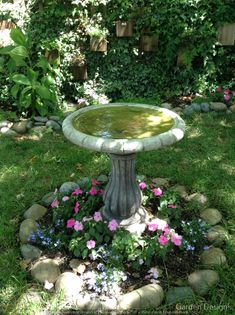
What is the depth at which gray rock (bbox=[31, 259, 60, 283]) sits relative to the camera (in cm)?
292

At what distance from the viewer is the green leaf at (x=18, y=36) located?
5473mm

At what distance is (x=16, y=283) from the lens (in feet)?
9.50

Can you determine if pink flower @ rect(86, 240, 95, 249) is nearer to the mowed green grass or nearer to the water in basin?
the mowed green grass

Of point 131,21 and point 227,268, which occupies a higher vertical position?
point 131,21

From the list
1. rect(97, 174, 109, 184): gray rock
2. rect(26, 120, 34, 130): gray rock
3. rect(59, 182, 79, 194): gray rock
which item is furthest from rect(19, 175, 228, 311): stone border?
rect(26, 120, 34, 130): gray rock

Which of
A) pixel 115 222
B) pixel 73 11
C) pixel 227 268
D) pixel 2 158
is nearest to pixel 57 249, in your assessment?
pixel 115 222

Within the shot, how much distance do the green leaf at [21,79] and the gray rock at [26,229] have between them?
2.65 meters

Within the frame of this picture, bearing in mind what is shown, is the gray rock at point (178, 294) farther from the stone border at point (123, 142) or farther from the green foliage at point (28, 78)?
the green foliage at point (28, 78)

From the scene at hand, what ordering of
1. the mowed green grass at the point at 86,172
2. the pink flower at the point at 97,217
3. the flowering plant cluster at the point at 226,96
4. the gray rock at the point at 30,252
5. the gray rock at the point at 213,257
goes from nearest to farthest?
the mowed green grass at the point at 86,172 → the gray rock at the point at 213,257 → the gray rock at the point at 30,252 → the pink flower at the point at 97,217 → the flowering plant cluster at the point at 226,96

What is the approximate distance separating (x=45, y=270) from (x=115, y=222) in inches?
27.8

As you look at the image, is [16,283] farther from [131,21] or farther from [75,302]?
[131,21]

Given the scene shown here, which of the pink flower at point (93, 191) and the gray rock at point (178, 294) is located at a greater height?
the pink flower at point (93, 191)

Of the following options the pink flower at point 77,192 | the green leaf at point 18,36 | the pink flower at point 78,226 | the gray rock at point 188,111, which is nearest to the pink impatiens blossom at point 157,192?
the pink flower at point 77,192

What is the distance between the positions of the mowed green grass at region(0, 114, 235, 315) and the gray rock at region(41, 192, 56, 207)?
3.6 inches
